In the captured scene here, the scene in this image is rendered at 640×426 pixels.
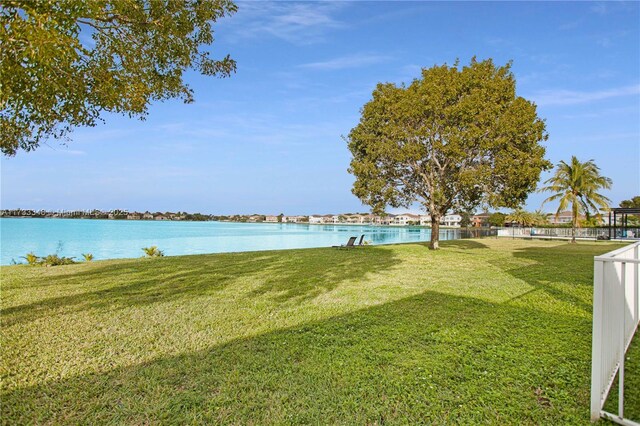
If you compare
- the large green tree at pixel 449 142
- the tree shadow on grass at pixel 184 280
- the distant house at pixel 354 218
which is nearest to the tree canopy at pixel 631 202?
the large green tree at pixel 449 142

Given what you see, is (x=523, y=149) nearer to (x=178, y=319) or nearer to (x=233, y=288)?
(x=233, y=288)

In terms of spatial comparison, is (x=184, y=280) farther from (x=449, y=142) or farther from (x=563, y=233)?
(x=563, y=233)

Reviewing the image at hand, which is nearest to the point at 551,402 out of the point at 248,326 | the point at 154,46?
the point at 248,326

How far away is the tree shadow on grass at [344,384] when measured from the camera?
3135 mm

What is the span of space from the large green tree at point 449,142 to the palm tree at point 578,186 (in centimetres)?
1668

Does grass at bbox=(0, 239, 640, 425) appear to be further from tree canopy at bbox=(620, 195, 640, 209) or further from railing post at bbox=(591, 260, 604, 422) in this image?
tree canopy at bbox=(620, 195, 640, 209)

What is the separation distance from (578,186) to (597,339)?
3601cm

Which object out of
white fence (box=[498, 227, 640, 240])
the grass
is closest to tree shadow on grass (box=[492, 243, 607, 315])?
the grass

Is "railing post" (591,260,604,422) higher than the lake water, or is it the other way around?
"railing post" (591,260,604,422)

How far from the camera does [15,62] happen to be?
14.9ft

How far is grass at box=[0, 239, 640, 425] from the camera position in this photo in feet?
10.6

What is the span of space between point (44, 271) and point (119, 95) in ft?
30.0

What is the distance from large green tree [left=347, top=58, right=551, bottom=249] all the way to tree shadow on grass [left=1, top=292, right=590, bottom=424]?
14.4 meters

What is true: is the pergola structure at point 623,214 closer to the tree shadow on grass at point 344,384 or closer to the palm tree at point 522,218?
the tree shadow on grass at point 344,384
